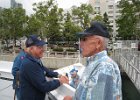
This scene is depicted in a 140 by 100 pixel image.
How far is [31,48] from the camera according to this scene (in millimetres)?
3176

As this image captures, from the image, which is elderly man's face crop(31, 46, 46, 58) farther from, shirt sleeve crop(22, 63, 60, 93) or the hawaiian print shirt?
the hawaiian print shirt

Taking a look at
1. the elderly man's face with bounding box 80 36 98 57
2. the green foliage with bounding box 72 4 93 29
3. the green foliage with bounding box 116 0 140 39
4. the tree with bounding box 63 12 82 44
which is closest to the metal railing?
the green foliage with bounding box 116 0 140 39

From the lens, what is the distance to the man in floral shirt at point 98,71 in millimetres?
1999

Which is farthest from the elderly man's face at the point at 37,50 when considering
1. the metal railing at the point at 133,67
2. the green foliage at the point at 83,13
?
the green foliage at the point at 83,13

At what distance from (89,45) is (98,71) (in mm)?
237

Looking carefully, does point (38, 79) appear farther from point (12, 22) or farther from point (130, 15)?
point (12, 22)

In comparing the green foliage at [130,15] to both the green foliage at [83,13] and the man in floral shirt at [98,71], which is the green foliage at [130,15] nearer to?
the green foliage at [83,13]

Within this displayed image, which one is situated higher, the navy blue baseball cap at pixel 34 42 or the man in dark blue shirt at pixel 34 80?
the navy blue baseball cap at pixel 34 42

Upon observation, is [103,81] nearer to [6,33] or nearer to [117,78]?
[117,78]

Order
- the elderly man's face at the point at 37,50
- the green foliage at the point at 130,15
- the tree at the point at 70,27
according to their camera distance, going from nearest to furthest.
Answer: the elderly man's face at the point at 37,50, the green foliage at the point at 130,15, the tree at the point at 70,27

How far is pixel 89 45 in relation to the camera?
220cm

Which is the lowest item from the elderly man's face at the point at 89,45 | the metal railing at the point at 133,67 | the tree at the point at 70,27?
the metal railing at the point at 133,67

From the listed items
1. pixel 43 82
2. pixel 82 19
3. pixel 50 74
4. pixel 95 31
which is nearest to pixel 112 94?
pixel 95 31

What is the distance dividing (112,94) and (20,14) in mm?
40475
